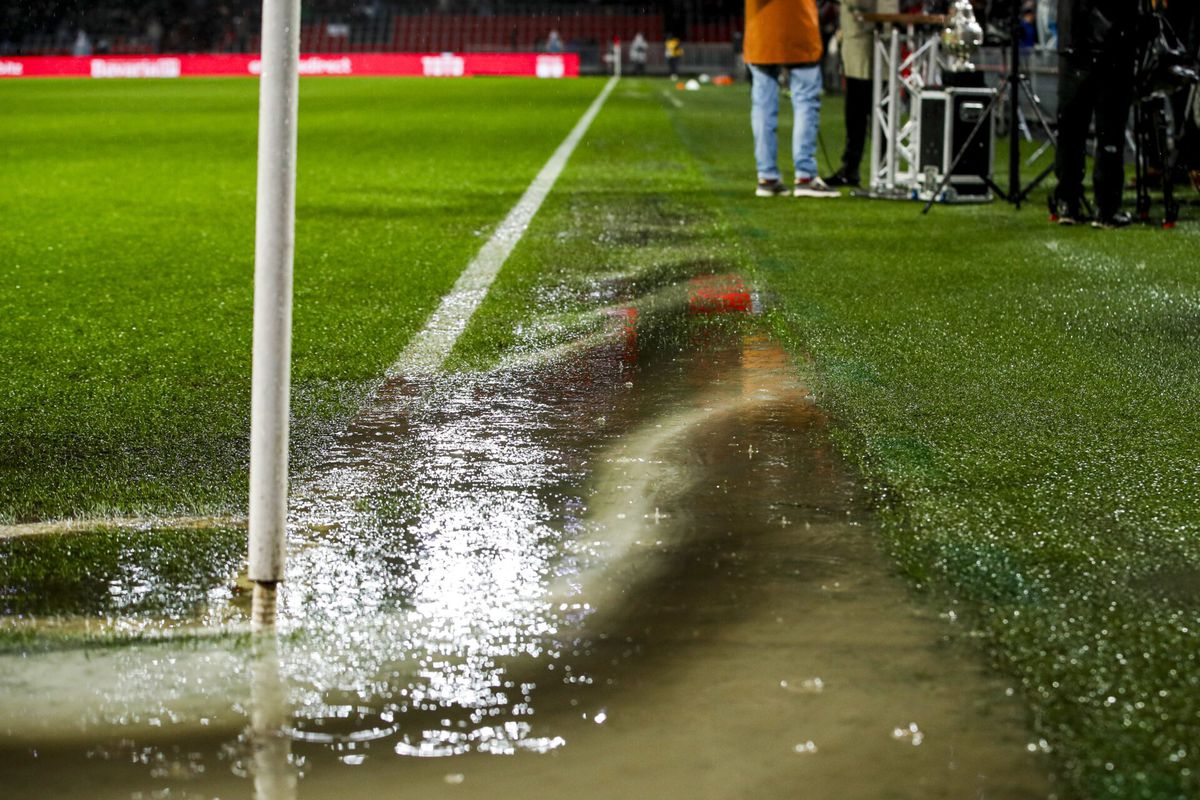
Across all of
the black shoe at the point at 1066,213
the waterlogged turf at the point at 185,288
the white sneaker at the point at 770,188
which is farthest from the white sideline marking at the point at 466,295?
the black shoe at the point at 1066,213

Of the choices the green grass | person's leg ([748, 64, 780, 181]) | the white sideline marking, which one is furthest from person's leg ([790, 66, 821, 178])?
the white sideline marking

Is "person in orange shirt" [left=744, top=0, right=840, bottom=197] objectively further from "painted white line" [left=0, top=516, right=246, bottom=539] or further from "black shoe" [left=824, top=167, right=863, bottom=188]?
"painted white line" [left=0, top=516, right=246, bottom=539]

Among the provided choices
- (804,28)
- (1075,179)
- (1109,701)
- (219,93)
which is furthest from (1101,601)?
(219,93)

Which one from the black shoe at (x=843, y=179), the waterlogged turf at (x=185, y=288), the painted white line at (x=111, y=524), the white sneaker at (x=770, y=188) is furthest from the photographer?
the black shoe at (x=843, y=179)

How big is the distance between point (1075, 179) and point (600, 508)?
6793 millimetres

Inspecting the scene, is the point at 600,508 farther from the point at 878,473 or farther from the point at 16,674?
the point at 16,674

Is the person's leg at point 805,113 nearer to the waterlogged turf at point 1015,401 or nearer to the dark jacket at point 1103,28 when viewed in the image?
the waterlogged turf at point 1015,401

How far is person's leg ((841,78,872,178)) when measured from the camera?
41.4 ft

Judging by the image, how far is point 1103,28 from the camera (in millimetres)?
9078

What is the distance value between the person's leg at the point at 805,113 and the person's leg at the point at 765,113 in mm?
153

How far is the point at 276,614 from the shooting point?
2.90 meters

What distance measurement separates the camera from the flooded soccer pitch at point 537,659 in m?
2.27

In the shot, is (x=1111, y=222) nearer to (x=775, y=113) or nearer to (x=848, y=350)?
(x=775, y=113)

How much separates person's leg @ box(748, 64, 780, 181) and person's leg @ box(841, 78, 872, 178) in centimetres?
126
